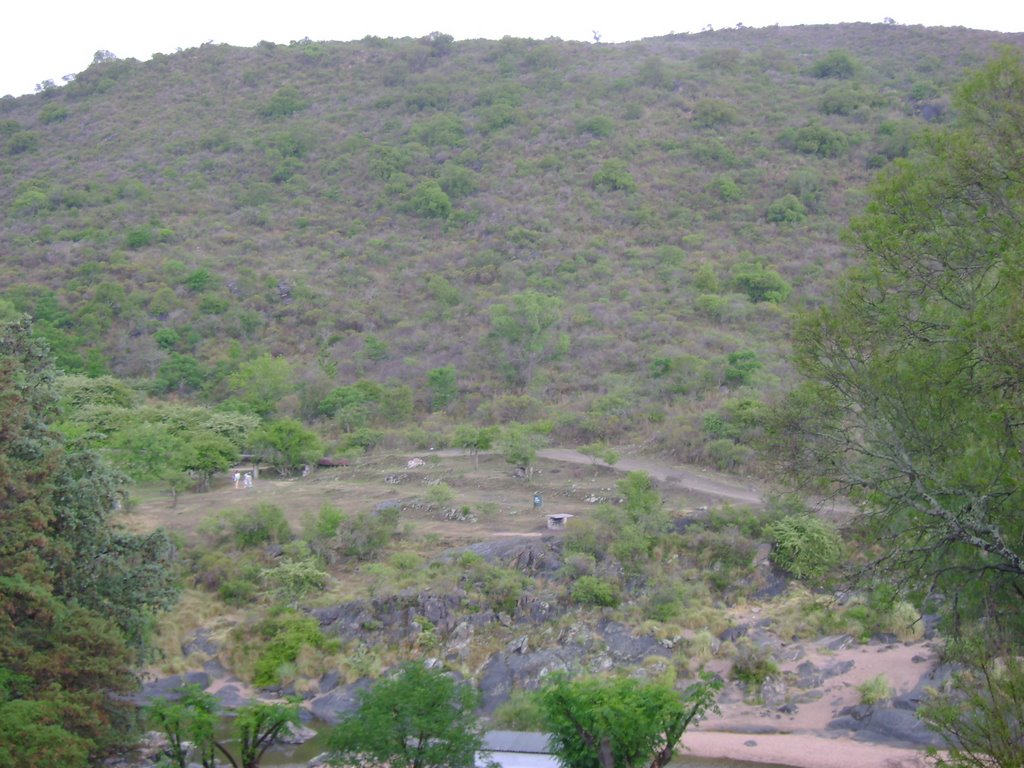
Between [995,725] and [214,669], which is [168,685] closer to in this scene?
[214,669]

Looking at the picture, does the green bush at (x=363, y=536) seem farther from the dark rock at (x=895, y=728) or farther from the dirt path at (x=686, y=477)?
the dark rock at (x=895, y=728)

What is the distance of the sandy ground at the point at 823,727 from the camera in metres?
15.6

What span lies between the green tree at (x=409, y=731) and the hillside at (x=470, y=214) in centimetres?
1650

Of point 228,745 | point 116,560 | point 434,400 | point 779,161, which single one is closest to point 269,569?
point 228,745

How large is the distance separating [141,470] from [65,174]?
151 feet

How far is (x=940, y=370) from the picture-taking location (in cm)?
877

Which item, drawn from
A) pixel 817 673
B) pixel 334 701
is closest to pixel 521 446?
pixel 334 701

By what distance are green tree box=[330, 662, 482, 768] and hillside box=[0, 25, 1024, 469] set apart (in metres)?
16.5

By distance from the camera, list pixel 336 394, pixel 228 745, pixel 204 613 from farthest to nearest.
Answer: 1. pixel 336 394
2. pixel 204 613
3. pixel 228 745

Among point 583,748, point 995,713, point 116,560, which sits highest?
point 995,713

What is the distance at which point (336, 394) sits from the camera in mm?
36906

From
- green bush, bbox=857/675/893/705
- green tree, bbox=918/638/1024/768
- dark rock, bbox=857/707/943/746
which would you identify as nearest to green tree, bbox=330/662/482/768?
green tree, bbox=918/638/1024/768

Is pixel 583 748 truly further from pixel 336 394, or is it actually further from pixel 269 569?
pixel 336 394

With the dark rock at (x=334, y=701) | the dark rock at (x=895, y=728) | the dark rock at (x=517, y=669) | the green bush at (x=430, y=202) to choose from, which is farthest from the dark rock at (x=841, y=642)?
the green bush at (x=430, y=202)
